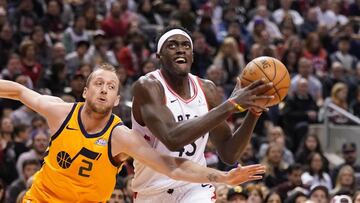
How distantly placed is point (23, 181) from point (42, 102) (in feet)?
17.9

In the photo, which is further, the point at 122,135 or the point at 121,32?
the point at 121,32

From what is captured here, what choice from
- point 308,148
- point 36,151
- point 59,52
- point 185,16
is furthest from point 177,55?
point 185,16

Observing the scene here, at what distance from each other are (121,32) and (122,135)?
11.0 meters

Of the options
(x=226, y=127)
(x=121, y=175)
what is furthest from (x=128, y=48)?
(x=226, y=127)

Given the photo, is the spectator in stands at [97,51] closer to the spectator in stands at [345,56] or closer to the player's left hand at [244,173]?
the spectator in stands at [345,56]

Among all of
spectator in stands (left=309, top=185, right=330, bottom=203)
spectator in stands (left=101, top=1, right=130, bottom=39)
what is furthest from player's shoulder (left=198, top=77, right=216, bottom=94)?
spectator in stands (left=101, top=1, right=130, bottom=39)

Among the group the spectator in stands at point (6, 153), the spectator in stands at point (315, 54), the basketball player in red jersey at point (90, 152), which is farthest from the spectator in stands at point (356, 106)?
the basketball player in red jersey at point (90, 152)

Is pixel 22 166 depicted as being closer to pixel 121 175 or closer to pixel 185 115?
pixel 121 175

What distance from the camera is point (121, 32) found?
17672 millimetres

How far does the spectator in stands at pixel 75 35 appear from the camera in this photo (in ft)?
54.9

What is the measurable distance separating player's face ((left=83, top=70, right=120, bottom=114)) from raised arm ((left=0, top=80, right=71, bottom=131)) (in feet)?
0.77

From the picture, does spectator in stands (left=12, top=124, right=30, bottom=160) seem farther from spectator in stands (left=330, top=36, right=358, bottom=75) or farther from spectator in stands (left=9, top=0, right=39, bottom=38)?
spectator in stands (left=330, top=36, right=358, bottom=75)

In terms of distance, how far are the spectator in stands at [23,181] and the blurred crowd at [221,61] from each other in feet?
0.05

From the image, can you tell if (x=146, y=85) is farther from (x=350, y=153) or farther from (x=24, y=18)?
(x=24, y=18)
